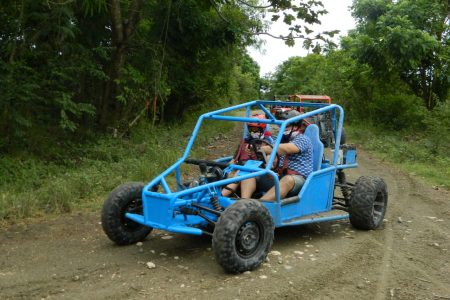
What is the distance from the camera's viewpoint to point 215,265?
16.6ft

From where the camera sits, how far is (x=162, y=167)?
1005 centimetres

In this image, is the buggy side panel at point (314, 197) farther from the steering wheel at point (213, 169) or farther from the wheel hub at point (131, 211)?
the wheel hub at point (131, 211)

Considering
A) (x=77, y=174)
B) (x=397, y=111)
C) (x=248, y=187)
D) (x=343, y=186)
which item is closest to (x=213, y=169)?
(x=248, y=187)

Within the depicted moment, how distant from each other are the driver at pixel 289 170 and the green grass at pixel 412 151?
16.4ft

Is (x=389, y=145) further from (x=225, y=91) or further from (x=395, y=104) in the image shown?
(x=225, y=91)

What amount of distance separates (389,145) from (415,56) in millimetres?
3510

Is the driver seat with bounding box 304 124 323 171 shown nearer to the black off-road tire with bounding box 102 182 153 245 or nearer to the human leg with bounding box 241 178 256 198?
the human leg with bounding box 241 178 256 198

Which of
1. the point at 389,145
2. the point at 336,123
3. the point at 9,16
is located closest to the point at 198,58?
the point at 389,145

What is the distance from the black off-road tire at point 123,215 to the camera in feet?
18.1

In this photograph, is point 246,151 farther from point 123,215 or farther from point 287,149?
point 123,215

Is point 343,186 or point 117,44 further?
point 117,44

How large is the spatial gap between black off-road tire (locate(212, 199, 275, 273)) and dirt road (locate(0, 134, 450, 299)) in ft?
0.45

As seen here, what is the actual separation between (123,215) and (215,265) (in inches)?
47.8

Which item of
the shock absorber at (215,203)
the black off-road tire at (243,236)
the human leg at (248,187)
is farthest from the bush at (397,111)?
the black off-road tire at (243,236)
